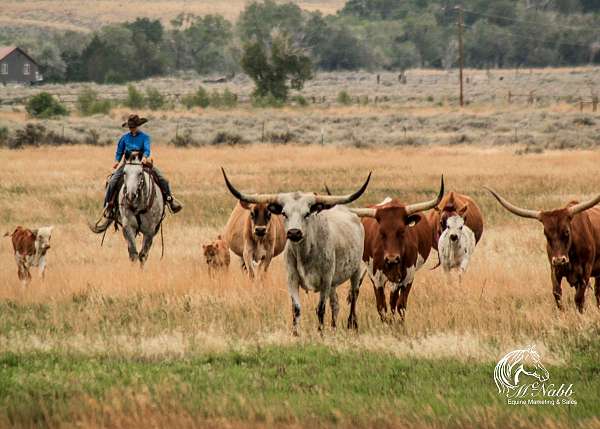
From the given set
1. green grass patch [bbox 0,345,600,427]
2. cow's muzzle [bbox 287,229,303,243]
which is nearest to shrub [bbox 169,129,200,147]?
cow's muzzle [bbox 287,229,303,243]

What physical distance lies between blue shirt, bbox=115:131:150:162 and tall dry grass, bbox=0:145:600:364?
1.68 m

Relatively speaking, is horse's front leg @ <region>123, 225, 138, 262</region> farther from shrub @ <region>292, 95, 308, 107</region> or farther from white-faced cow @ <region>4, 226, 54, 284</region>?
shrub @ <region>292, 95, 308, 107</region>

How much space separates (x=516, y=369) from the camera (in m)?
10.2

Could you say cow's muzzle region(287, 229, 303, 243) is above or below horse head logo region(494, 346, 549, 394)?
above

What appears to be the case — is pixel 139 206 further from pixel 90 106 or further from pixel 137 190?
pixel 90 106

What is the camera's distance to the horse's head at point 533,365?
10117 millimetres

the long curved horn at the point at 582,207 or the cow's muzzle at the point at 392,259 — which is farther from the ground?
the long curved horn at the point at 582,207

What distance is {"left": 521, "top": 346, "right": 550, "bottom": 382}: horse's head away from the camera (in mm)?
10117

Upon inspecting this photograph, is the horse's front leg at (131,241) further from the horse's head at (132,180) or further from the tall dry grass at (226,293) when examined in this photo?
the horse's head at (132,180)

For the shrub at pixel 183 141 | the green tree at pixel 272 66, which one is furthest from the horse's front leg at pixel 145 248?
the green tree at pixel 272 66

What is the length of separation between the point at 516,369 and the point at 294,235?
2.51 m

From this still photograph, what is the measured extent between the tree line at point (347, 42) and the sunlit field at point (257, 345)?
305ft

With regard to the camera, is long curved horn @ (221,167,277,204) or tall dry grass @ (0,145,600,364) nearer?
tall dry grass @ (0,145,600,364)

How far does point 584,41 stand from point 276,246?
116413 mm
